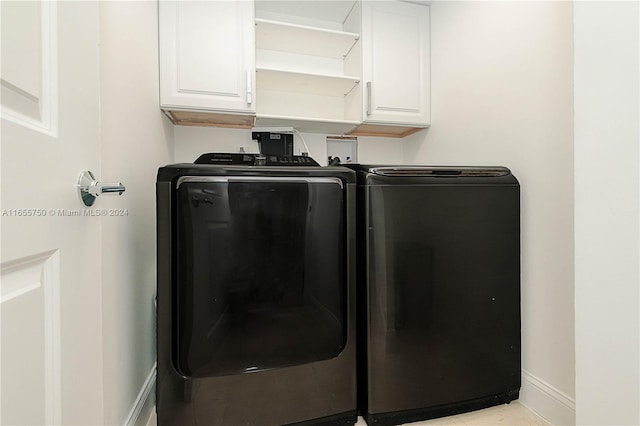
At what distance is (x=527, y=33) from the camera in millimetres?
1254

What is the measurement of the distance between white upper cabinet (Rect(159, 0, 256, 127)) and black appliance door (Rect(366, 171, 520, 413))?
96cm

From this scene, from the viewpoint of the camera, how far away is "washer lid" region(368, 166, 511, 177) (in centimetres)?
114

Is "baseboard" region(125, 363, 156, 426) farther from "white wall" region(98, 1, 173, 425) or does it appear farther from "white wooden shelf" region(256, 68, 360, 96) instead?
"white wooden shelf" region(256, 68, 360, 96)

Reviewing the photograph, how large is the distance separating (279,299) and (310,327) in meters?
0.17

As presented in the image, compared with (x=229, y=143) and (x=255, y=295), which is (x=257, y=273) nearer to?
(x=255, y=295)

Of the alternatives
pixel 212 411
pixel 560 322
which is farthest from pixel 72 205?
pixel 560 322

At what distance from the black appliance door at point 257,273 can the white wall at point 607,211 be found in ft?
2.49

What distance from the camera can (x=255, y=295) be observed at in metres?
1.05

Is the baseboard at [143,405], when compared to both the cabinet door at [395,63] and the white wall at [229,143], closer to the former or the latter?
the white wall at [229,143]

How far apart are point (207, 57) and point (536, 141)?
62.8 inches

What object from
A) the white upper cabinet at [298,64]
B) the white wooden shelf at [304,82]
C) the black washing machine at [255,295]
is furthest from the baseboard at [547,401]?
the white wooden shelf at [304,82]

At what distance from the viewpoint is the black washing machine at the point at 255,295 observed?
0.99m

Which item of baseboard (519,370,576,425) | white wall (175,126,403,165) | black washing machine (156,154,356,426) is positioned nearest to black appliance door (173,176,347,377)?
black washing machine (156,154,356,426)

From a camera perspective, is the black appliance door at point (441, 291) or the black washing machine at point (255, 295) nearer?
the black washing machine at point (255, 295)
